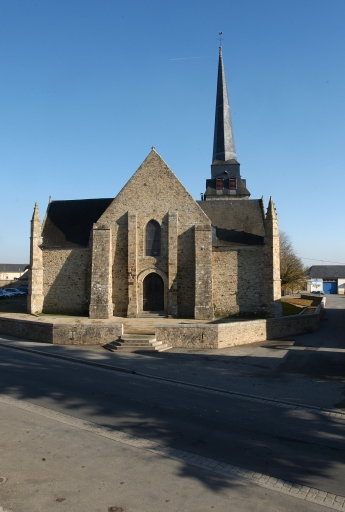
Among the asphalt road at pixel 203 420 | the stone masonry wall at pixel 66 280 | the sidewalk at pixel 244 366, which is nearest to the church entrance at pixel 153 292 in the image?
the stone masonry wall at pixel 66 280

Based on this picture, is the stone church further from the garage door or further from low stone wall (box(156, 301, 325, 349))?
the garage door

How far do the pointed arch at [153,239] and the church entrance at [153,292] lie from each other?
3.92ft

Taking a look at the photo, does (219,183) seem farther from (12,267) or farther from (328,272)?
(12,267)

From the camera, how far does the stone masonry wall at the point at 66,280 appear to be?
23.3 m

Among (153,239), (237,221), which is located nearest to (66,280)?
(153,239)

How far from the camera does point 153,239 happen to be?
72.6 ft

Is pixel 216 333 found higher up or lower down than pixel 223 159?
lower down

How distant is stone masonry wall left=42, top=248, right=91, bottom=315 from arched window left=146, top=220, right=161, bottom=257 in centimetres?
382

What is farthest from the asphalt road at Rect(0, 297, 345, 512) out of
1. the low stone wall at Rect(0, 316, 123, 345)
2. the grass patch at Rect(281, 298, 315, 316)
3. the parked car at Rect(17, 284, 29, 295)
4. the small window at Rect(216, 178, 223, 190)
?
the parked car at Rect(17, 284, 29, 295)

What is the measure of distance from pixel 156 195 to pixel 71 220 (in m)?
6.86

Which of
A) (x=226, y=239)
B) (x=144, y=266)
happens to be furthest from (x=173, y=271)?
(x=226, y=239)

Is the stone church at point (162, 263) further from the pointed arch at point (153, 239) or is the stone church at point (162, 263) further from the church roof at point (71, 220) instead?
the church roof at point (71, 220)

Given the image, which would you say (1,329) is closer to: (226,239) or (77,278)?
(77,278)

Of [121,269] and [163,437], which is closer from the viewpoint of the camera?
[163,437]
